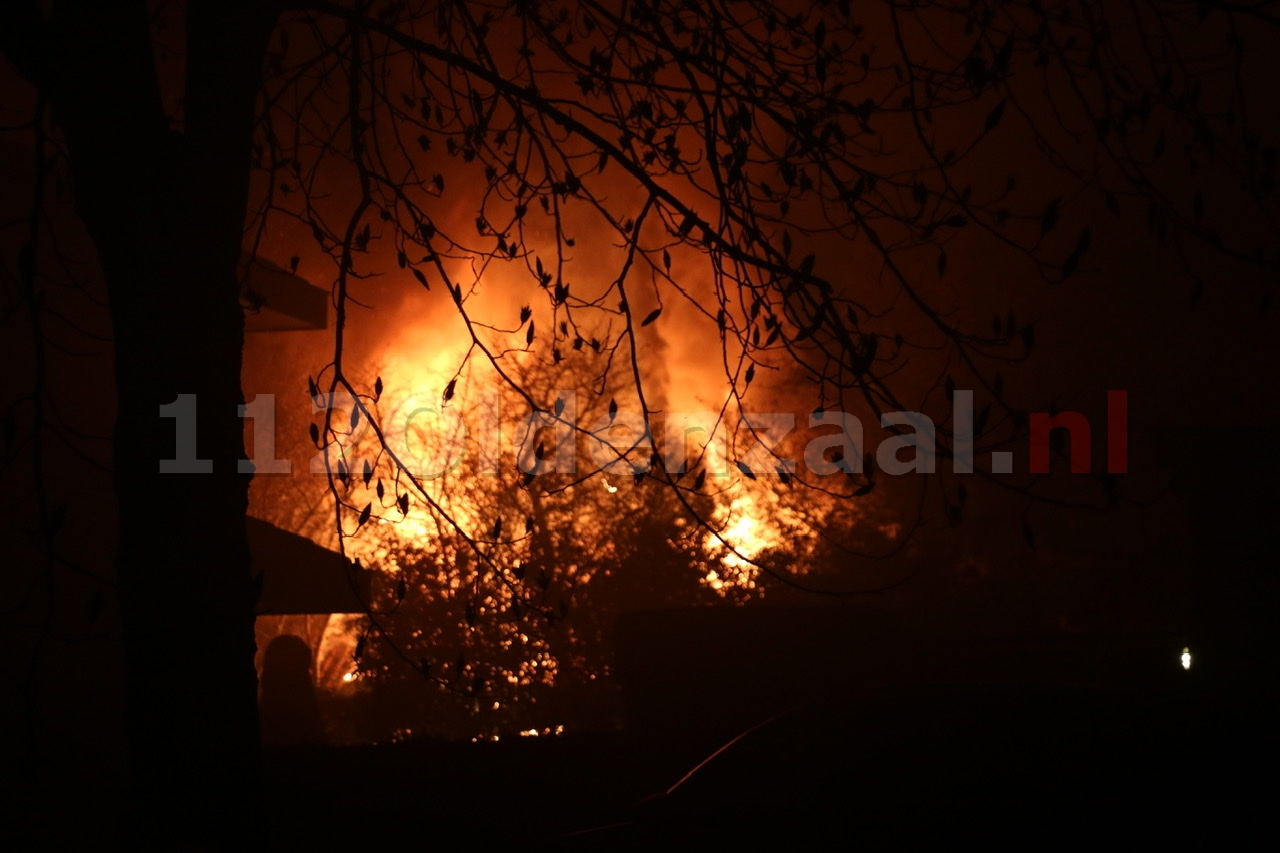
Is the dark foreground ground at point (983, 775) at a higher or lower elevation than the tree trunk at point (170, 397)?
lower

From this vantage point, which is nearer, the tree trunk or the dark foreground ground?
the dark foreground ground

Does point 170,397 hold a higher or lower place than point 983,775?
higher

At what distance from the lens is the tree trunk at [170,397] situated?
12.3 ft

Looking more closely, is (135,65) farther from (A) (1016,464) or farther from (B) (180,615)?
(A) (1016,464)

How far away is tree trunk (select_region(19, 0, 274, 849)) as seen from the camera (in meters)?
3.75

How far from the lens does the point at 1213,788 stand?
340 centimetres

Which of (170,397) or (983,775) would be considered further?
(170,397)

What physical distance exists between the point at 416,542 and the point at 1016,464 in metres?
10.4

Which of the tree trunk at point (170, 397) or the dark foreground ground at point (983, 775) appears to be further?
the tree trunk at point (170, 397)

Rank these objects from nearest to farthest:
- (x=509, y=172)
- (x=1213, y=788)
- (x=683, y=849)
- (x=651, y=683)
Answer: (x=1213, y=788)
(x=683, y=849)
(x=509, y=172)
(x=651, y=683)

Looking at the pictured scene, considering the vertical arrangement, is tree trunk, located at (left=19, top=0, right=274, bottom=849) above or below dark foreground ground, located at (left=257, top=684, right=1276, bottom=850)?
above

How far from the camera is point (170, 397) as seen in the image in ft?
12.8

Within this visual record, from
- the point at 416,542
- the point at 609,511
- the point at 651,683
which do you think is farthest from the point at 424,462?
the point at 651,683

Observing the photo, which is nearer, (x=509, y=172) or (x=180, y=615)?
(x=180, y=615)
